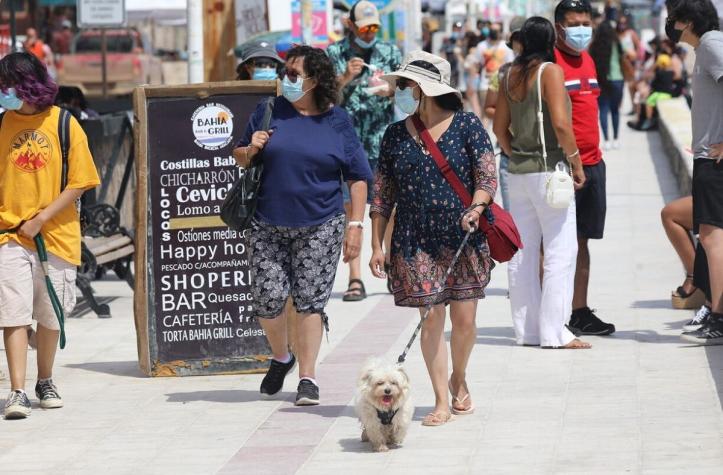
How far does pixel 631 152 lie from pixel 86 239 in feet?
45.2

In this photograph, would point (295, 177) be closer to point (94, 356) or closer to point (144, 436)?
point (144, 436)

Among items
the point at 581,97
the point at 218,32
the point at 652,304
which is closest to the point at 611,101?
the point at 218,32

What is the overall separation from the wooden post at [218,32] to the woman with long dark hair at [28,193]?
1117 cm

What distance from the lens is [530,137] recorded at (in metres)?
8.73

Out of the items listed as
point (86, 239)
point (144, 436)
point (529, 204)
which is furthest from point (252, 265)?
point (86, 239)

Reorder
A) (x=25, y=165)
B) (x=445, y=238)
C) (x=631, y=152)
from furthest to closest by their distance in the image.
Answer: (x=631, y=152)
(x=25, y=165)
(x=445, y=238)

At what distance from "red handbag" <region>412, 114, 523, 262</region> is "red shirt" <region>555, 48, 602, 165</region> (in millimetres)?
2271

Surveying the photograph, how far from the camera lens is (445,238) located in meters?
6.89

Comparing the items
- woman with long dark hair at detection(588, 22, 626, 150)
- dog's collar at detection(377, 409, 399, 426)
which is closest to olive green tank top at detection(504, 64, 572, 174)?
dog's collar at detection(377, 409, 399, 426)

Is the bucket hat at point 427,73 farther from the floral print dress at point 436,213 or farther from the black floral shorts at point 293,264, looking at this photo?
the black floral shorts at point 293,264

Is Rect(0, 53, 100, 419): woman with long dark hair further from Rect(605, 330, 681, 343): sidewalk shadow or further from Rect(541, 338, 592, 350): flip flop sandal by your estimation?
Rect(605, 330, 681, 343): sidewalk shadow

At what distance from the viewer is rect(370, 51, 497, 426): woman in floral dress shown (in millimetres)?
6883

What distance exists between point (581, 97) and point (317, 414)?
9.06 feet

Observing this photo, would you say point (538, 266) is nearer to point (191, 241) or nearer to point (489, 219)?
point (191, 241)
